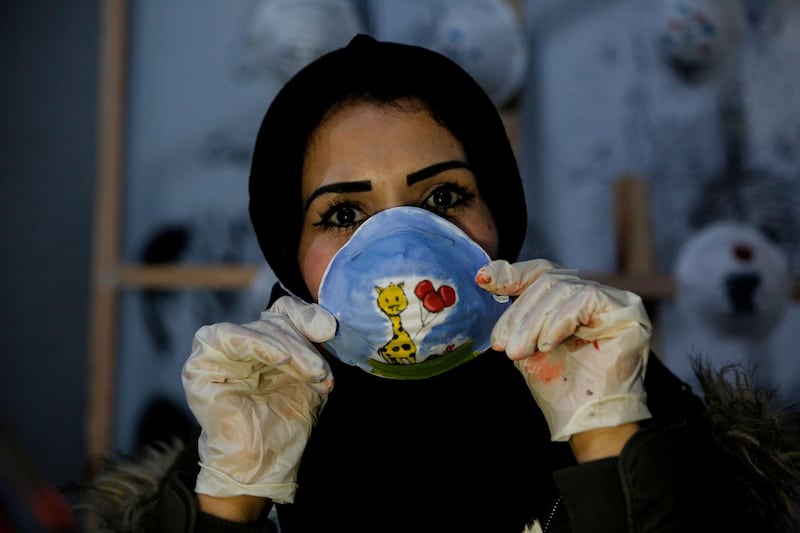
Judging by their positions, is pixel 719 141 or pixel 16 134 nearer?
pixel 16 134

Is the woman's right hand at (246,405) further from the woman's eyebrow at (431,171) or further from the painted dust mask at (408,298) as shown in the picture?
the woman's eyebrow at (431,171)

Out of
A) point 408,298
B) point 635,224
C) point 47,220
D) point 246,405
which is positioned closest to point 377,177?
point 408,298

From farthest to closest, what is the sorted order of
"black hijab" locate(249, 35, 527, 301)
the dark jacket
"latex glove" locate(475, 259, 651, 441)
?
1. "black hijab" locate(249, 35, 527, 301)
2. the dark jacket
3. "latex glove" locate(475, 259, 651, 441)

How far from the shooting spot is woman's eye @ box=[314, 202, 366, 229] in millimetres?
1014

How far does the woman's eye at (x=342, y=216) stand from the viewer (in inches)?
39.9

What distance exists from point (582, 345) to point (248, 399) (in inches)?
13.6

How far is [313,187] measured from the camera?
1046 mm

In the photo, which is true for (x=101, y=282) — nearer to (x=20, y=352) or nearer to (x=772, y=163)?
(x=20, y=352)

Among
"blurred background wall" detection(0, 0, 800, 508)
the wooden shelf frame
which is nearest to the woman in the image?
"blurred background wall" detection(0, 0, 800, 508)

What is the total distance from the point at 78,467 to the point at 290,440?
151 cm

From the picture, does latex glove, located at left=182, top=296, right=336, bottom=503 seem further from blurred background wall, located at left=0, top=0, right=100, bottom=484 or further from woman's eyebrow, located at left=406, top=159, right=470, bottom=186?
blurred background wall, located at left=0, top=0, right=100, bottom=484

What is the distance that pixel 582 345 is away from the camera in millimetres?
833

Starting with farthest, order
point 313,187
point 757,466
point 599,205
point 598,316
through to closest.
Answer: point 599,205, point 313,187, point 757,466, point 598,316

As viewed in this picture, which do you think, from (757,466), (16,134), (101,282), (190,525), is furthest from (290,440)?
(16,134)
